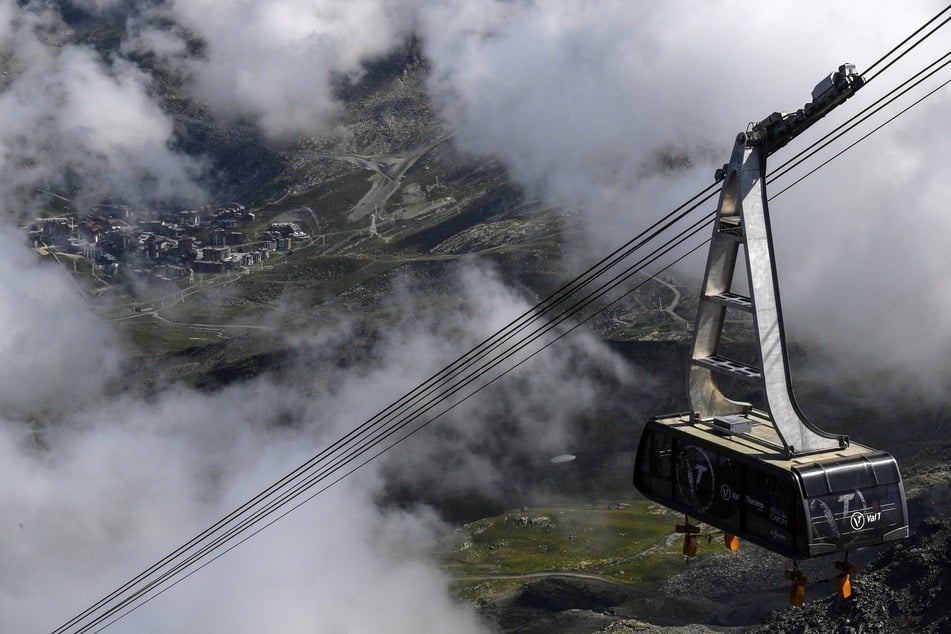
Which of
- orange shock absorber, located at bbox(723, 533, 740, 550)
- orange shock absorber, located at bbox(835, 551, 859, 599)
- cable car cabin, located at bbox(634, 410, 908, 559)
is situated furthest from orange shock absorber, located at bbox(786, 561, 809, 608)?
orange shock absorber, located at bbox(723, 533, 740, 550)

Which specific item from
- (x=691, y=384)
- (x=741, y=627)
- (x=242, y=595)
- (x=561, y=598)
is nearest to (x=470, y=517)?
(x=242, y=595)

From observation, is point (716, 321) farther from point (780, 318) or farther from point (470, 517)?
point (470, 517)

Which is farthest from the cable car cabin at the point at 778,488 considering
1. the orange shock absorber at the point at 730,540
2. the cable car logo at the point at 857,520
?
the orange shock absorber at the point at 730,540

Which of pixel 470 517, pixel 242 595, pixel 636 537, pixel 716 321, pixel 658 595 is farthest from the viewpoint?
pixel 470 517

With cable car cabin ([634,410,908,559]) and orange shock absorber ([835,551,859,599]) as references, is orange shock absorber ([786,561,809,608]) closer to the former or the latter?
cable car cabin ([634,410,908,559])

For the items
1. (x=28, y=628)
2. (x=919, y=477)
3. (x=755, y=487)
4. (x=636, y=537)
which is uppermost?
(x=28, y=628)

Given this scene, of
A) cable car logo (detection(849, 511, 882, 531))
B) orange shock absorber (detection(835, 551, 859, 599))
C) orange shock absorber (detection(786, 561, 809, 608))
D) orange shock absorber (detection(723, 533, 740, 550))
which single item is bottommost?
orange shock absorber (detection(835, 551, 859, 599))

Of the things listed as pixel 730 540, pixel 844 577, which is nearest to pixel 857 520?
pixel 844 577

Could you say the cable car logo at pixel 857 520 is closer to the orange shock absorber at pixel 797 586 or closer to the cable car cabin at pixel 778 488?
the cable car cabin at pixel 778 488
